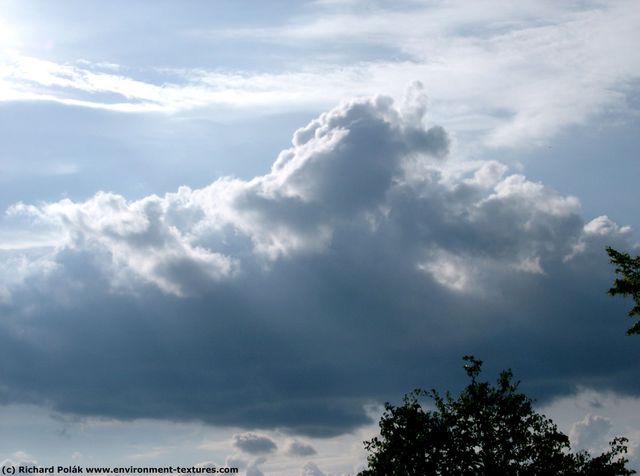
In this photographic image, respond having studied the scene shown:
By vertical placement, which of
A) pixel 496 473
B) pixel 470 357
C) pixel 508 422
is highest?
pixel 470 357

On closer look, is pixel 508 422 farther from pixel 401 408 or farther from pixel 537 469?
pixel 401 408

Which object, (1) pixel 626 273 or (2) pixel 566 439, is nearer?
(1) pixel 626 273

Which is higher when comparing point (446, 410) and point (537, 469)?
point (446, 410)

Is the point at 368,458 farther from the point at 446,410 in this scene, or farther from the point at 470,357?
the point at 470,357

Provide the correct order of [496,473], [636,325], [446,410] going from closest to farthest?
[636,325] < [496,473] < [446,410]

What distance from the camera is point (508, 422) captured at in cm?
6512

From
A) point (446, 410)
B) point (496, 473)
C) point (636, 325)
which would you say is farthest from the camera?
point (446, 410)

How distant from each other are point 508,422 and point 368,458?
41.0 ft

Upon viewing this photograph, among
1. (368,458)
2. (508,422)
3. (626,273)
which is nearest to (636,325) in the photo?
(626,273)

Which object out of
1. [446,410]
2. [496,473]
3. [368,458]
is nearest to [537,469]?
[496,473]

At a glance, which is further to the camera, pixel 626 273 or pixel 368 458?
pixel 368 458

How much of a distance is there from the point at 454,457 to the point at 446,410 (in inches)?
171

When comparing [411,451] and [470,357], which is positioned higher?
[470,357]

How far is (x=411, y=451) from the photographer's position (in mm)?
65000
